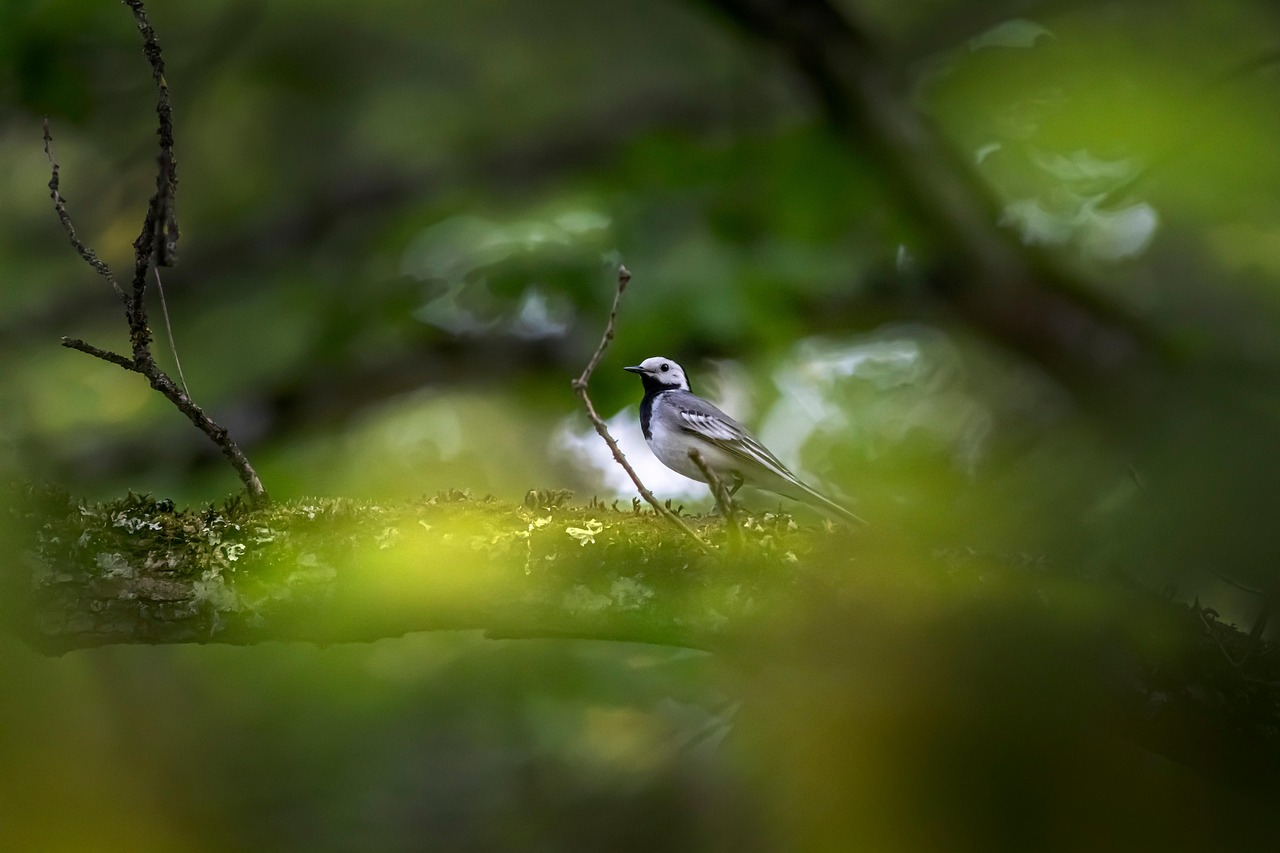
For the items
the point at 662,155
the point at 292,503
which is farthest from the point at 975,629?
the point at 662,155

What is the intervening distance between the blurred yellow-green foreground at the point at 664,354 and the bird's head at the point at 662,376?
20 cm

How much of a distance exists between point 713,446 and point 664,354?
409 millimetres

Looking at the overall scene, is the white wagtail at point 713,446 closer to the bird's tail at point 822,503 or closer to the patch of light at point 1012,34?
the bird's tail at point 822,503

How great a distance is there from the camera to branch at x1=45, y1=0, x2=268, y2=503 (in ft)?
7.06

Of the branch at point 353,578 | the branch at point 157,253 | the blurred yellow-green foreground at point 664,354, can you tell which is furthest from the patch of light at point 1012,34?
the branch at point 157,253

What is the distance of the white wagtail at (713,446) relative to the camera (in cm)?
373

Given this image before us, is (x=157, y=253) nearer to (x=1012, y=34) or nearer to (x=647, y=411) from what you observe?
(x=647, y=411)

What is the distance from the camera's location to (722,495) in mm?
2287

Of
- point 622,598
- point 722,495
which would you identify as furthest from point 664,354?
point 722,495

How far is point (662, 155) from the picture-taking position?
3.78 m

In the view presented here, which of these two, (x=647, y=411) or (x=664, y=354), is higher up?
(x=664, y=354)

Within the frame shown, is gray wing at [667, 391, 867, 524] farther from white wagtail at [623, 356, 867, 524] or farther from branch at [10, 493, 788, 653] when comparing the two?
branch at [10, 493, 788, 653]

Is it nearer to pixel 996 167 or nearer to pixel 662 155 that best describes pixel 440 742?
pixel 662 155

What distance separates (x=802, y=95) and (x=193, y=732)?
338cm
